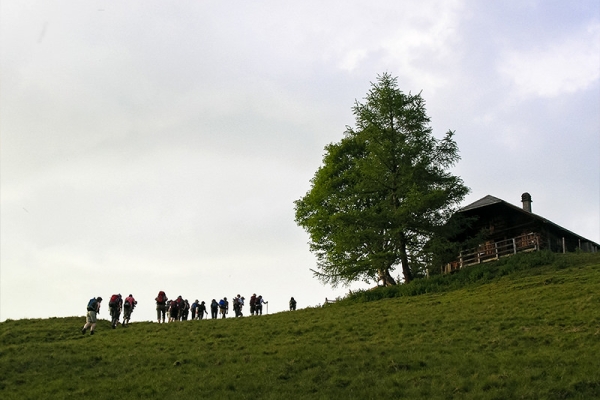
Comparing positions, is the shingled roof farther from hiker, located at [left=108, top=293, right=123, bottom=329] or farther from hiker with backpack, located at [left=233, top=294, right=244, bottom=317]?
hiker, located at [left=108, top=293, right=123, bottom=329]

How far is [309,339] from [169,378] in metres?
7.10

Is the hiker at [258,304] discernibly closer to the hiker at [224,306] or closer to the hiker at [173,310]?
the hiker at [224,306]

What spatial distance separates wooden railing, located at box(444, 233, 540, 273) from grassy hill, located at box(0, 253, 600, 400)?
972cm

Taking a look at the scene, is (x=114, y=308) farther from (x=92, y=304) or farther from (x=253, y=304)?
(x=253, y=304)

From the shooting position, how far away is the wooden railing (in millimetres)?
48500

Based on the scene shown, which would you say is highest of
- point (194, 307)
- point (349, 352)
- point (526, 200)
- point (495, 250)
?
point (526, 200)

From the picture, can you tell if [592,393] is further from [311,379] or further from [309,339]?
[309,339]

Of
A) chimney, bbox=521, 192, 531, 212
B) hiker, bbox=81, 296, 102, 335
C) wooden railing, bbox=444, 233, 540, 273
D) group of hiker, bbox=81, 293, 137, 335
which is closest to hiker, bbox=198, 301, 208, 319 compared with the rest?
group of hiker, bbox=81, 293, 137, 335

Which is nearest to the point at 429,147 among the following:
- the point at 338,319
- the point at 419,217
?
the point at 419,217

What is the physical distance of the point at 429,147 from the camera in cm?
4675

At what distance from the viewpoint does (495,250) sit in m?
50.4

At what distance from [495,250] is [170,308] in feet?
70.1

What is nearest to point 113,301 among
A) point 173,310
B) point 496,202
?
point 173,310

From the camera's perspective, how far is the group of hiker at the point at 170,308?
34.7 m
